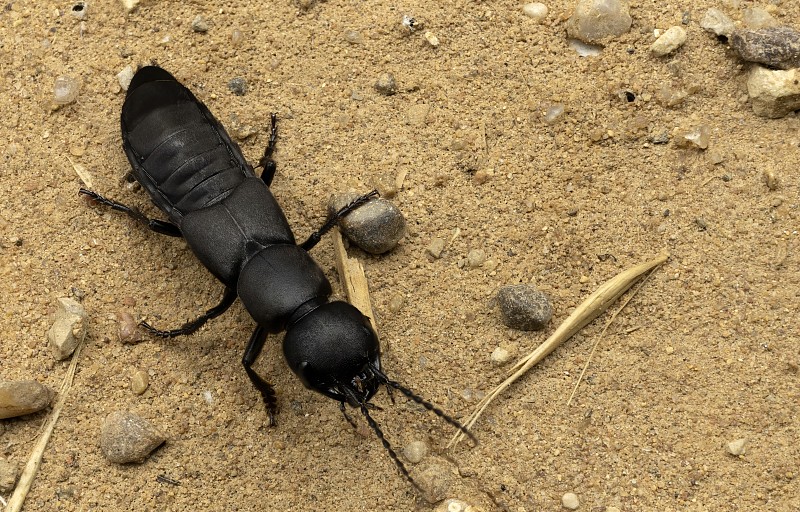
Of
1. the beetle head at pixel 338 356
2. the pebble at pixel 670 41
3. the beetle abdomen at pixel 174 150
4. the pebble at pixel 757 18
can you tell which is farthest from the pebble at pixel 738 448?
the beetle abdomen at pixel 174 150

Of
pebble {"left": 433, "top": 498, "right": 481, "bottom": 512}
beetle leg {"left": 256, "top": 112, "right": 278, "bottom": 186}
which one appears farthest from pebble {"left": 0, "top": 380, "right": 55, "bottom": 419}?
pebble {"left": 433, "top": 498, "right": 481, "bottom": 512}

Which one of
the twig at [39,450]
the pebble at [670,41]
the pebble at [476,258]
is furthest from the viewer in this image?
the pebble at [670,41]

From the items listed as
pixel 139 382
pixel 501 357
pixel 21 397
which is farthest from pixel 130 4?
pixel 501 357

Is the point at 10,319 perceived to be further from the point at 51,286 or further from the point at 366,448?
the point at 366,448

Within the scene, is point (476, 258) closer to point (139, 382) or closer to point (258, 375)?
point (258, 375)

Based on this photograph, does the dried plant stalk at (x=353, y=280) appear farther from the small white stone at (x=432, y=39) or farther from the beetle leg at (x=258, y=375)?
the small white stone at (x=432, y=39)

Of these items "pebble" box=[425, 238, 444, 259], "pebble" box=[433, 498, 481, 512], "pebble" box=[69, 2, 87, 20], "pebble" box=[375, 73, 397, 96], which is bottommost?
"pebble" box=[433, 498, 481, 512]

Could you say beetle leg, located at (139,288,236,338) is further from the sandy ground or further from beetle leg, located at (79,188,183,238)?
beetle leg, located at (79,188,183,238)
